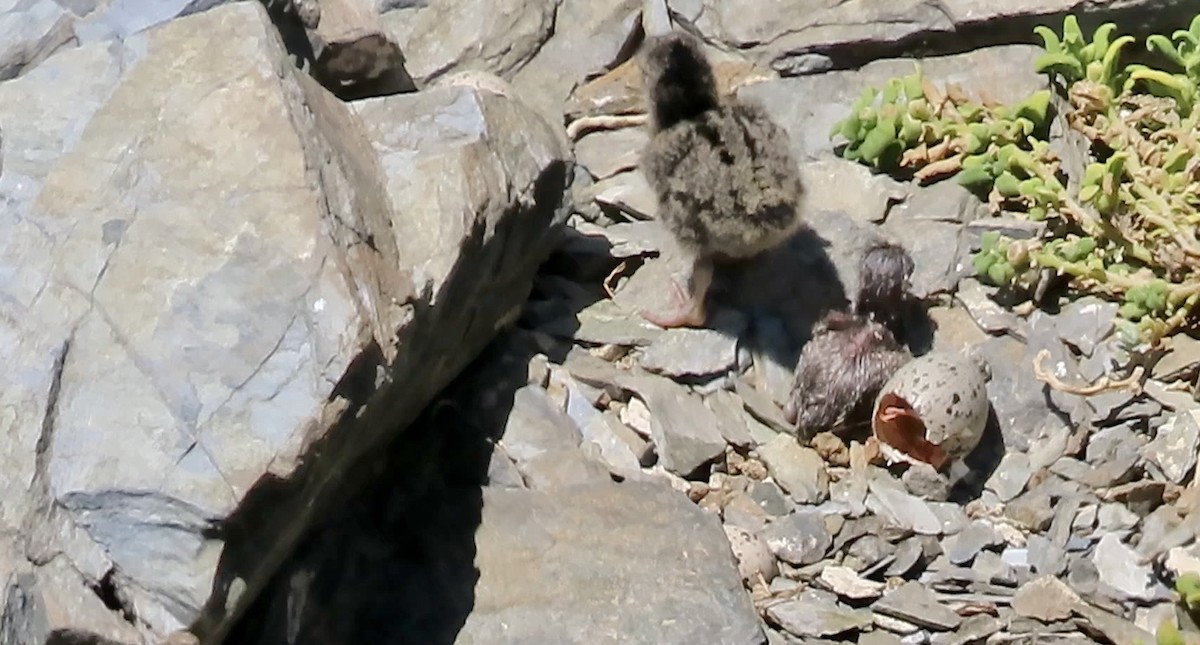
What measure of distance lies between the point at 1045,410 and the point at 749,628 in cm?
133

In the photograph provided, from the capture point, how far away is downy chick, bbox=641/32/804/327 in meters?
4.75

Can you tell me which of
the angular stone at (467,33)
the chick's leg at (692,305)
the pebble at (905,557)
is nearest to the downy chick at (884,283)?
the chick's leg at (692,305)

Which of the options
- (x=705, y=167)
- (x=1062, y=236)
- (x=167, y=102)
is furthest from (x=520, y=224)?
(x=1062, y=236)

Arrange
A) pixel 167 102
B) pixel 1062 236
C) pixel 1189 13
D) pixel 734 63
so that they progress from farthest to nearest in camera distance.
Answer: pixel 734 63 → pixel 1189 13 → pixel 1062 236 → pixel 167 102

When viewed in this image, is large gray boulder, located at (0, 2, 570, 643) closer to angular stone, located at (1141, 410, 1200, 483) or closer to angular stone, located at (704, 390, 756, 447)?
angular stone, located at (704, 390, 756, 447)

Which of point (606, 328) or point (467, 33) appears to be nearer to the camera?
point (606, 328)

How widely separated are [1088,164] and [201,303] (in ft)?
10.7

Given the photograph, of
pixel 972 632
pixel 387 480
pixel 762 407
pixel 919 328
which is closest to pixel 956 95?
pixel 919 328

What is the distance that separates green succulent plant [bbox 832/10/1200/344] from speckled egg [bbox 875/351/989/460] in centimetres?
59

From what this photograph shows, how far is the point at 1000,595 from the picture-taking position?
4.21 m

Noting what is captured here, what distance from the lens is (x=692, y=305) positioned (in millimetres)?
5051

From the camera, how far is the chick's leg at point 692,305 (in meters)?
5.02

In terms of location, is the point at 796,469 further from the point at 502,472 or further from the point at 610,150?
the point at 610,150

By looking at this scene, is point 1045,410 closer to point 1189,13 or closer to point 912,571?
point 912,571
